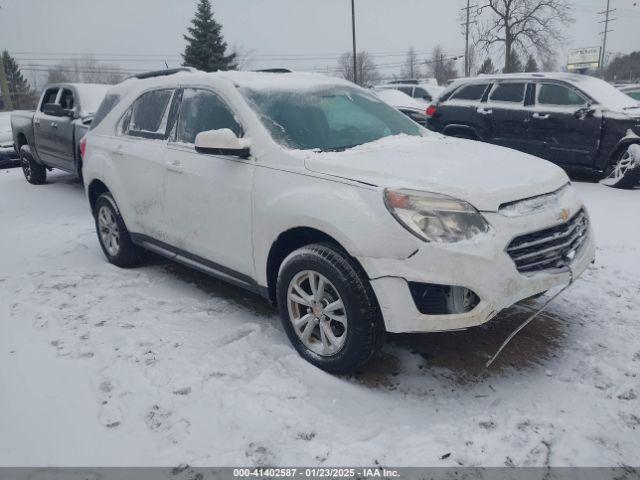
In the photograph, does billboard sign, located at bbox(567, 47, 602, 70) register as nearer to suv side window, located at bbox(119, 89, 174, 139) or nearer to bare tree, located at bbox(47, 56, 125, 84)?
bare tree, located at bbox(47, 56, 125, 84)

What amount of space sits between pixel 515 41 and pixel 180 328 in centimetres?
3259

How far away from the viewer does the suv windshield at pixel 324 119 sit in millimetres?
3346

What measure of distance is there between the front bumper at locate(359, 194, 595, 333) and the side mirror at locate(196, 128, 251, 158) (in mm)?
1143

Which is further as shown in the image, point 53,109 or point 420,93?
point 420,93

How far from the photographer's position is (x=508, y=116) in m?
8.61

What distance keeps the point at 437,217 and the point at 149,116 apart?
2.87 meters

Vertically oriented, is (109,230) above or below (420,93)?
below

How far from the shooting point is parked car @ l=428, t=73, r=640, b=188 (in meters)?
7.64

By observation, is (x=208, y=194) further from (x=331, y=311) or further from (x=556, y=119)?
(x=556, y=119)

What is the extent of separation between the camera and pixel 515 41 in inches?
1210

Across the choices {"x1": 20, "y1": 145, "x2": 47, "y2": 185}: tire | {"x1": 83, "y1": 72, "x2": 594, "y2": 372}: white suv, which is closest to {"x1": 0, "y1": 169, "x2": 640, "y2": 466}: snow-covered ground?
{"x1": 83, "y1": 72, "x2": 594, "y2": 372}: white suv

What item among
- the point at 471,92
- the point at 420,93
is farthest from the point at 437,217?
the point at 420,93

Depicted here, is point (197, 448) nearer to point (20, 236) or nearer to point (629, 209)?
point (20, 236)

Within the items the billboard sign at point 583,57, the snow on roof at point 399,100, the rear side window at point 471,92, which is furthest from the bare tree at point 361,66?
the rear side window at point 471,92
